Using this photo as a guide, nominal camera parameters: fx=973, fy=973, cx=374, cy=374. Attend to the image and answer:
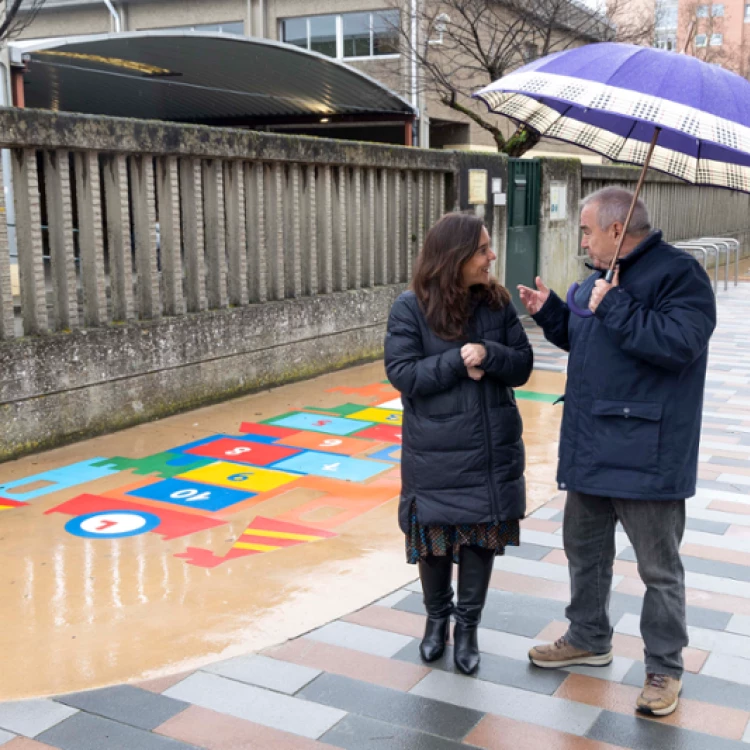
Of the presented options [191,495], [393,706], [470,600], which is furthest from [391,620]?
[191,495]

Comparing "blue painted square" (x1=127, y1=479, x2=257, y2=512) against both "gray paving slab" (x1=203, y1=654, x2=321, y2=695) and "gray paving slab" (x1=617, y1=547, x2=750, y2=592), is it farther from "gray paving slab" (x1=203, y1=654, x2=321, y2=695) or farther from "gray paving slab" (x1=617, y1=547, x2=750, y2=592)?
"gray paving slab" (x1=617, y1=547, x2=750, y2=592)

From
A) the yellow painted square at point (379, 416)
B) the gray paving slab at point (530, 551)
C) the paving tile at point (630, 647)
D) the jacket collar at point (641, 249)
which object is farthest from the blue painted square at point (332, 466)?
the jacket collar at point (641, 249)

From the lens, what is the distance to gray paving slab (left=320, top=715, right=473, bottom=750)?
291 cm

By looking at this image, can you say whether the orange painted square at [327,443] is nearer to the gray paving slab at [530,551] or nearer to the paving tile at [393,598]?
the gray paving slab at [530,551]

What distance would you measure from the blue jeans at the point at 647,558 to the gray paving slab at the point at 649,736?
0.19m

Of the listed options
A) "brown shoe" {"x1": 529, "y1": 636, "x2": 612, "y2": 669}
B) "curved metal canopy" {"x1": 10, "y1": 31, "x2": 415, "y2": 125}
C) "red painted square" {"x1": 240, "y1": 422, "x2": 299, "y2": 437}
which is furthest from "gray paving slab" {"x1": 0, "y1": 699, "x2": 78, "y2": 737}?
"curved metal canopy" {"x1": 10, "y1": 31, "x2": 415, "y2": 125}

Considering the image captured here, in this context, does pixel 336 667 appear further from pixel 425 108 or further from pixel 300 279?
pixel 425 108

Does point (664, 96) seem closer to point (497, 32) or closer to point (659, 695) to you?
point (659, 695)

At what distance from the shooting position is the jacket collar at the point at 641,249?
306 cm

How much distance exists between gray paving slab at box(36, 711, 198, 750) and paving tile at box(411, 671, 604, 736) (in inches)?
33.3

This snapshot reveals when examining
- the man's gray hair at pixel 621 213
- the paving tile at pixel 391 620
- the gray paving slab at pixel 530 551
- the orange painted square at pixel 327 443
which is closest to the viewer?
the man's gray hair at pixel 621 213

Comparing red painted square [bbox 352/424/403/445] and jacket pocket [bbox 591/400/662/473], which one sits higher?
jacket pocket [bbox 591/400/662/473]

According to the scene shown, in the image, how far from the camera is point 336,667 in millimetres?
3396

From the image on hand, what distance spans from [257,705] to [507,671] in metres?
0.88
